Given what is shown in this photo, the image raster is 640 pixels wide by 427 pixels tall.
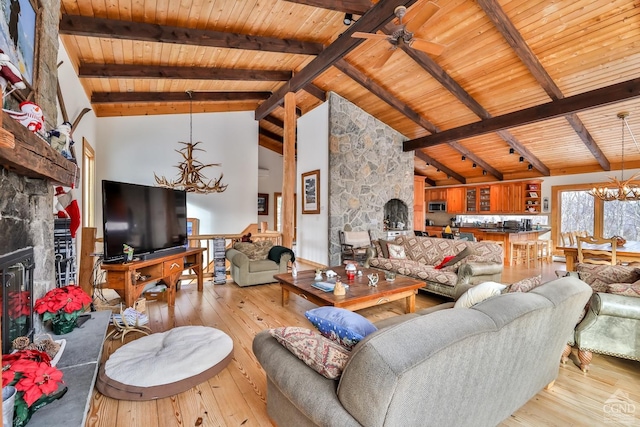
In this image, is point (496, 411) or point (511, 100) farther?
point (511, 100)

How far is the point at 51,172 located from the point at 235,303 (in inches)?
106

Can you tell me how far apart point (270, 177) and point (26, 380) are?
902cm

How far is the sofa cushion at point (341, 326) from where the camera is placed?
4.50 ft

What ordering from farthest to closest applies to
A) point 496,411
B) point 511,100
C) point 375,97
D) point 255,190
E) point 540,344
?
point 255,190 → point 375,97 → point 511,100 → point 540,344 → point 496,411

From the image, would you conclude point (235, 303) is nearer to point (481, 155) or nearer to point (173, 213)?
point (173, 213)

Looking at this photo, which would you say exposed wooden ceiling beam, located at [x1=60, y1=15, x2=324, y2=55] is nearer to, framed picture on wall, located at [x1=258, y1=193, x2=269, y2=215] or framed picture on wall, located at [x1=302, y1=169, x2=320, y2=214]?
framed picture on wall, located at [x1=302, y1=169, x2=320, y2=214]

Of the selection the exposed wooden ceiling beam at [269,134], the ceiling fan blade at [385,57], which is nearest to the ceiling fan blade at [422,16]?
the ceiling fan blade at [385,57]

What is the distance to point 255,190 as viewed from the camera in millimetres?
7625

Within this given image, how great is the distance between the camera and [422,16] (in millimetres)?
3137

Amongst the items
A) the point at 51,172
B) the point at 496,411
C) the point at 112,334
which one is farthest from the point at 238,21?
the point at 496,411

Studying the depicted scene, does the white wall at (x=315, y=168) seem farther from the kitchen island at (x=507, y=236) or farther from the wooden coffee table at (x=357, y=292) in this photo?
the kitchen island at (x=507, y=236)

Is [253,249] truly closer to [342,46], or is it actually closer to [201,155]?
[201,155]

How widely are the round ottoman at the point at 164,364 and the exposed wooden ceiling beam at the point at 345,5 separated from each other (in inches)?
151

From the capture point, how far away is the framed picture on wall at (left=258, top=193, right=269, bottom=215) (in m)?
9.99
